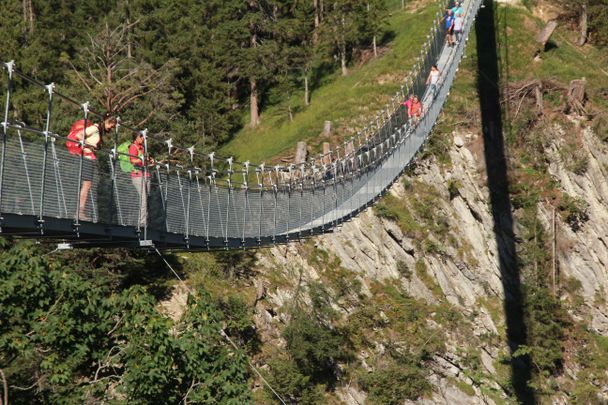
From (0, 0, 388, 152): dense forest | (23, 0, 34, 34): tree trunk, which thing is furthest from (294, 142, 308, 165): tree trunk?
(23, 0, 34, 34): tree trunk

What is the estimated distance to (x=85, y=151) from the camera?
8852 mm

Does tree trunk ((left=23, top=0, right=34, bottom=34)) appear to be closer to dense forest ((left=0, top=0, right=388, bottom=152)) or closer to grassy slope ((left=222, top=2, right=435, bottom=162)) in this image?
dense forest ((left=0, top=0, right=388, bottom=152))

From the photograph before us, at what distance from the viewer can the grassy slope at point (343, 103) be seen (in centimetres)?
2670

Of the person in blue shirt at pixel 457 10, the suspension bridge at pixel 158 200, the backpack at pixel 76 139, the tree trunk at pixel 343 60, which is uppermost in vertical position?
the tree trunk at pixel 343 60

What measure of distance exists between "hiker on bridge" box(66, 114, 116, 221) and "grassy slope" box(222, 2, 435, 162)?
16.2 meters

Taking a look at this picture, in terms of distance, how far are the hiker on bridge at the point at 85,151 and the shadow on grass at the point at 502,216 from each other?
14.3 meters

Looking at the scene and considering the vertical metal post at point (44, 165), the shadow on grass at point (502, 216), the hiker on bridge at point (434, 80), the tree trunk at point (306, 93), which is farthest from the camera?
the tree trunk at point (306, 93)

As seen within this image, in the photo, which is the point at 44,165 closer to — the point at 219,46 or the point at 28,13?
the point at 219,46

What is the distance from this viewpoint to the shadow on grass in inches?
860

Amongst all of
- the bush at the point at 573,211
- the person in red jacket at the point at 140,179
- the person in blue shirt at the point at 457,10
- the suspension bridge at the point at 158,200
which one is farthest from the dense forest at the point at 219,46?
the person in red jacket at the point at 140,179

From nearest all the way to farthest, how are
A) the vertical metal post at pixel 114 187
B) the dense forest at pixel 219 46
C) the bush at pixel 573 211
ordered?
the vertical metal post at pixel 114 187 → the bush at pixel 573 211 → the dense forest at pixel 219 46

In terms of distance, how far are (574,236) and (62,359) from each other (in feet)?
54.1

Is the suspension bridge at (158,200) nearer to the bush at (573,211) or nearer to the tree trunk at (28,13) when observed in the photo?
the bush at (573,211)

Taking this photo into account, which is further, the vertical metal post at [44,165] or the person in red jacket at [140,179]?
the person in red jacket at [140,179]
